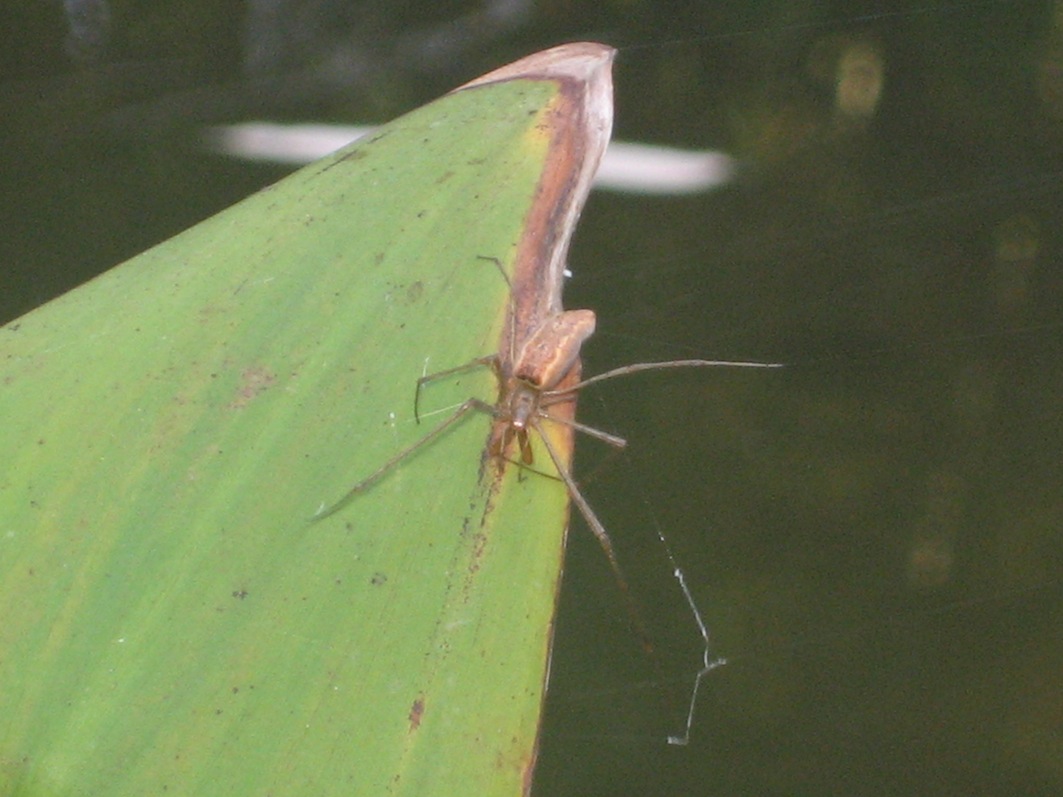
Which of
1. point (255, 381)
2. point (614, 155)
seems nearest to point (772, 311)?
point (614, 155)

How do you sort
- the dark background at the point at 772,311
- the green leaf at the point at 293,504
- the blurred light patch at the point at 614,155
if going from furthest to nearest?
the blurred light patch at the point at 614,155 → the dark background at the point at 772,311 → the green leaf at the point at 293,504

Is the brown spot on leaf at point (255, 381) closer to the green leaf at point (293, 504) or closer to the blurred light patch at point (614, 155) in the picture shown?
the green leaf at point (293, 504)

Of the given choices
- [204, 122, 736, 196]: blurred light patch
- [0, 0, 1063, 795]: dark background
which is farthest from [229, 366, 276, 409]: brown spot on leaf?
[204, 122, 736, 196]: blurred light patch

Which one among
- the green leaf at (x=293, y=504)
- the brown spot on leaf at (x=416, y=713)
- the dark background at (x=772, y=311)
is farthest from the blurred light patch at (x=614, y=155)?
the brown spot on leaf at (x=416, y=713)

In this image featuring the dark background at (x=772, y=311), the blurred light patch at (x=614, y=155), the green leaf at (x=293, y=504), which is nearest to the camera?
the green leaf at (x=293, y=504)

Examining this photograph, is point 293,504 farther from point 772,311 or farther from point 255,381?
point 772,311
